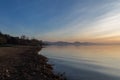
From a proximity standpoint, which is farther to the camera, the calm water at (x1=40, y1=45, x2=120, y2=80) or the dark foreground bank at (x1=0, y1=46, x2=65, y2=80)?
the calm water at (x1=40, y1=45, x2=120, y2=80)

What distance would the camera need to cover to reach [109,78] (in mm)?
20891

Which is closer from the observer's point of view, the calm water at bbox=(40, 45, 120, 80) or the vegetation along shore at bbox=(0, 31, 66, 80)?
the vegetation along shore at bbox=(0, 31, 66, 80)

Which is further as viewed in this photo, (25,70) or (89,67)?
(89,67)

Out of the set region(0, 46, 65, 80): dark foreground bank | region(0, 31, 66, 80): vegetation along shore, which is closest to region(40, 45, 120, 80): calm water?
region(0, 31, 66, 80): vegetation along shore

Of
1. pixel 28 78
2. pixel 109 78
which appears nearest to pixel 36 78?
pixel 28 78

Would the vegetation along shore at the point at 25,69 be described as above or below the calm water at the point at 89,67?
above

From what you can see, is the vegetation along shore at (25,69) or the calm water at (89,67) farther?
the calm water at (89,67)

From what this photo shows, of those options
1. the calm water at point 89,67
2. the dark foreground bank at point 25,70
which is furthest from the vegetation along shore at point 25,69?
the calm water at point 89,67

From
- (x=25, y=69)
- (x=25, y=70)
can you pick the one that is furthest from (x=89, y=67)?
(x=25, y=70)

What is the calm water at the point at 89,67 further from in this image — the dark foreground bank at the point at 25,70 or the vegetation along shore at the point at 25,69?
the dark foreground bank at the point at 25,70

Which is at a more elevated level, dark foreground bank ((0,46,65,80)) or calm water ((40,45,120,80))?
dark foreground bank ((0,46,65,80))

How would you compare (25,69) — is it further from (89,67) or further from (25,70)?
(89,67)

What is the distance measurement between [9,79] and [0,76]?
0.93m

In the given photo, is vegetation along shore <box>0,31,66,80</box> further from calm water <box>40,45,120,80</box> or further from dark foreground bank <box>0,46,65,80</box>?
calm water <box>40,45,120,80</box>
